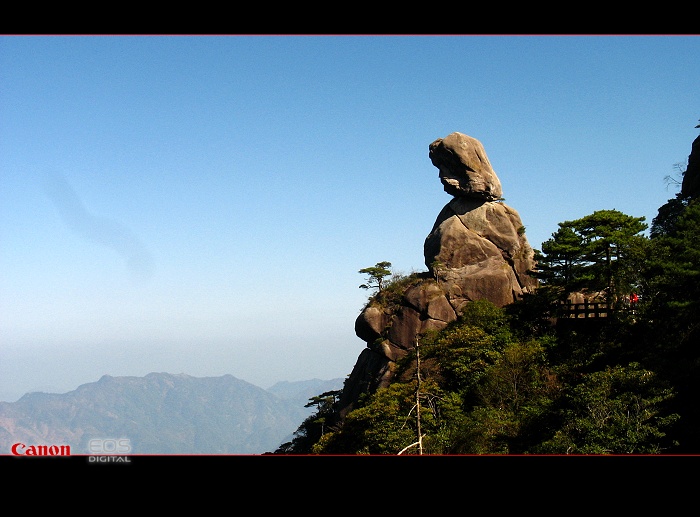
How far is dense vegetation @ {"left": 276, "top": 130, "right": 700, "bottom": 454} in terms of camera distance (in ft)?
37.2

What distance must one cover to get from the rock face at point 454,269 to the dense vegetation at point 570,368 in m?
1.01

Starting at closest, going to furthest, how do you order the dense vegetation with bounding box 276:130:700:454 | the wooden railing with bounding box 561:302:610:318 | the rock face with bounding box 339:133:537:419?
1. the dense vegetation with bounding box 276:130:700:454
2. the wooden railing with bounding box 561:302:610:318
3. the rock face with bounding box 339:133:537:419

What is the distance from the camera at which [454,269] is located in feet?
73.4

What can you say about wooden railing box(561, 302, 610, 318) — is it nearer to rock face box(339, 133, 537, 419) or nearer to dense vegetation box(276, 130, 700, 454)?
dense vegetation box(276, 130, 700, 454)

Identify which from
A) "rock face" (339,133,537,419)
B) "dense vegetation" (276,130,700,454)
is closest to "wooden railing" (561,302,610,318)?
"dense vegetation" (276,130,700,454)

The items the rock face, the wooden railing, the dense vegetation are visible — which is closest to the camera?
the dense vegetation

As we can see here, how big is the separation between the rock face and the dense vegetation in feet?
3.30

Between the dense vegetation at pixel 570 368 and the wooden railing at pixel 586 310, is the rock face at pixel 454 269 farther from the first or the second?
the wooden railing at pixel 586 310

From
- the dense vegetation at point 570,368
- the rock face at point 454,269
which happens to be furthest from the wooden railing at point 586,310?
the rock face at point 454,269

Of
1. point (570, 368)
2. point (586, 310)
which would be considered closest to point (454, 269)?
point (586, 310)

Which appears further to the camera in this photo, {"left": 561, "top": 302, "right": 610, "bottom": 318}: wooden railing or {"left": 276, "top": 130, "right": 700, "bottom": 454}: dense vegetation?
{"left": 561, "top": 302, "right": 610, "bottom": 318}: wooden railing
